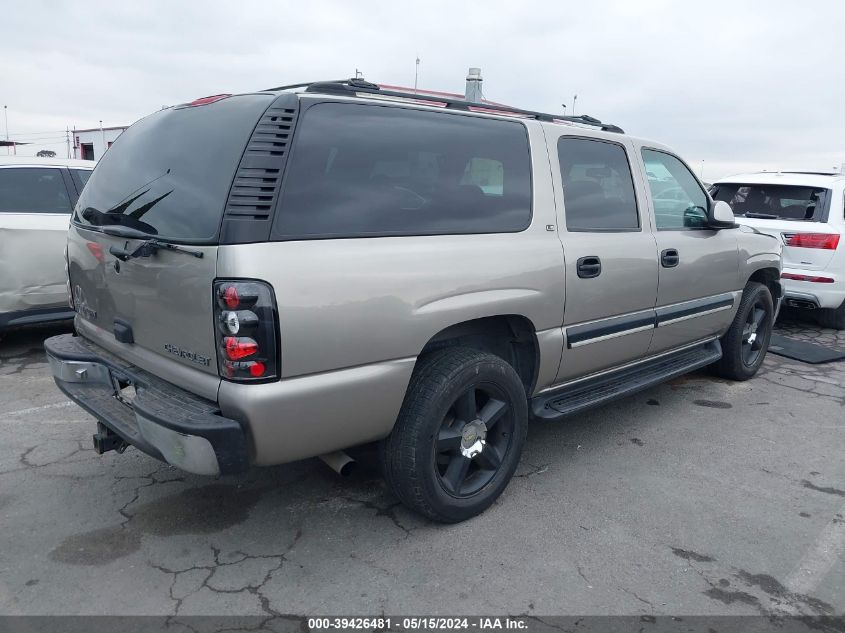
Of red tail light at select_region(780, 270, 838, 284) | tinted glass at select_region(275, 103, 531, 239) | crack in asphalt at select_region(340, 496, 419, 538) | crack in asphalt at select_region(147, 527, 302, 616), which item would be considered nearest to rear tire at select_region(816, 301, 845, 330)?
red tail light at select_region(780, 270, 838, 284)

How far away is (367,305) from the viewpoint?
2543 millimetres

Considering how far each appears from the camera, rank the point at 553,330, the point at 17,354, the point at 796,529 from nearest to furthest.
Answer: the point at 796,529 → the point at 553,330 → the point at 17,354

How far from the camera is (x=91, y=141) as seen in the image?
58.7ft

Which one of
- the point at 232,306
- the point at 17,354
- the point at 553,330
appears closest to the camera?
the point at 232,306

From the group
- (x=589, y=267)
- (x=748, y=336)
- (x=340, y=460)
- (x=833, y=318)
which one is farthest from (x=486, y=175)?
(x=833, y=318)

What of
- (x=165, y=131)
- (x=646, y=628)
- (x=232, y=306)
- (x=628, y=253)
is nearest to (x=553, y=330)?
(x=628, y=253)

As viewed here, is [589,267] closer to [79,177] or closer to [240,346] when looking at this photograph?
[240,346]

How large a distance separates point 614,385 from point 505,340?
0.92 m

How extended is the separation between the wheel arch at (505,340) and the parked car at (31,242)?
3834 millimetres

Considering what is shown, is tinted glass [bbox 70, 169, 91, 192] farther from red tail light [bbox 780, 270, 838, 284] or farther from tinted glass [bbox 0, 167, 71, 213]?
red tail light [bbox 780, 270, 838, 284]

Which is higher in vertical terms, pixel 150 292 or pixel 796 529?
pixel 150 292

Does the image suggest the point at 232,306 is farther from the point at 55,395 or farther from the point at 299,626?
the point at 55,395

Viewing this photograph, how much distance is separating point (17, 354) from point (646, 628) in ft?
18.0

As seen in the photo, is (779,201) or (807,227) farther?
(779,201)
